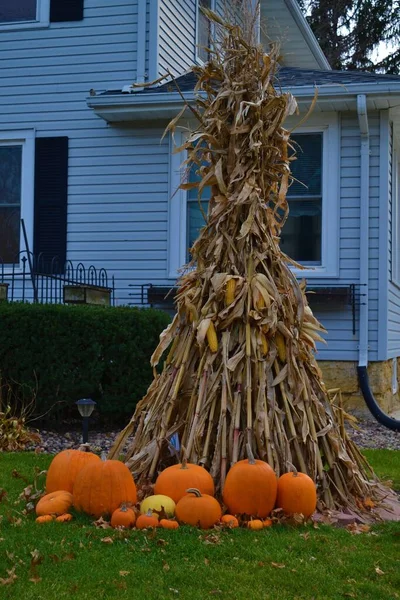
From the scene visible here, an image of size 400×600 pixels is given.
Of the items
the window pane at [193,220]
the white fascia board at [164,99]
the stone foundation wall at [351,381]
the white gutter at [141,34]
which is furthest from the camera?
the white gutter at [141,34]

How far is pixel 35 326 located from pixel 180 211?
2.96 metres

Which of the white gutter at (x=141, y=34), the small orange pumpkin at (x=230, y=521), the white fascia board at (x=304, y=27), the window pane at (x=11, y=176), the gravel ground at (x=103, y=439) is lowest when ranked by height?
the gravel ground at (x=103, y=439)

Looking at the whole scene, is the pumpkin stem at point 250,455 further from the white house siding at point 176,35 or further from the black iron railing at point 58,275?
the white house siding at point 176,35

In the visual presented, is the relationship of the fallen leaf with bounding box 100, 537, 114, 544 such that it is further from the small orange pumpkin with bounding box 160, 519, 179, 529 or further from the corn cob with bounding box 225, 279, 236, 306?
the corn cob with bounding box 225, 279, 236, 306

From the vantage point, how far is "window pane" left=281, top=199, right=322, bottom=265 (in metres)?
9.58

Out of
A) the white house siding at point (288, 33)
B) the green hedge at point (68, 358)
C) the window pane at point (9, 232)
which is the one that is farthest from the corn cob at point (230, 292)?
the white house siding at point (288, 33)

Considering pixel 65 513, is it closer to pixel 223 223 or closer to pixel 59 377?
pixel 223 223

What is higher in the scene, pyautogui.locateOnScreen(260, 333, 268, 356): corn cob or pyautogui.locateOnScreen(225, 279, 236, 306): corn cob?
pyautogui.locateOnScreen(225, 279, 236, 306): corn cob

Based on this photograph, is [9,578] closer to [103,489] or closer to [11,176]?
[103,489]

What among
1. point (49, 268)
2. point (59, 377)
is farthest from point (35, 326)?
point (49, 268)

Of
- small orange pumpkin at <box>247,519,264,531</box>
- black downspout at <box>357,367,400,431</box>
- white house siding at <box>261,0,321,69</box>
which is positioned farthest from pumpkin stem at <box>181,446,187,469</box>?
white house siding at <box>261,0,321,69</box>

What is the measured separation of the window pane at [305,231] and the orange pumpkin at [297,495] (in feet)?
Answer: 17.9

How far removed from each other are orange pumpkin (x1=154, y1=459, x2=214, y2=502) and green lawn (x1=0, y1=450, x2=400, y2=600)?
286 mm

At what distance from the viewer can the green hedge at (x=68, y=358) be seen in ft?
24.8
